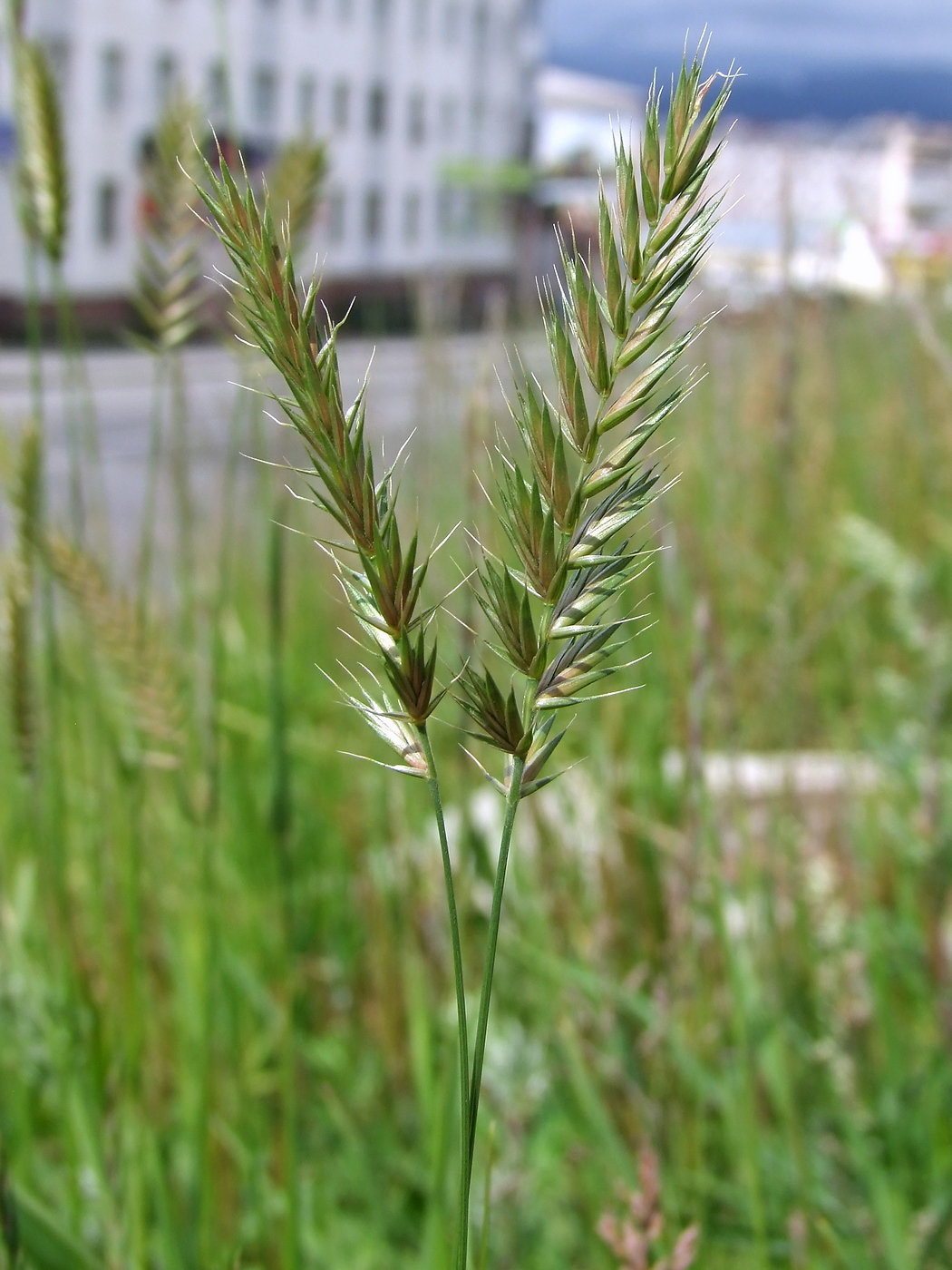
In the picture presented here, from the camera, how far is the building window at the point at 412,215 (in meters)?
30.7

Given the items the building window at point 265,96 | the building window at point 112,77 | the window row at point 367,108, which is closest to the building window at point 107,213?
the building window at point 112,77

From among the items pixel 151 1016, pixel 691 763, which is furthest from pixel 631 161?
pixel 151 1016

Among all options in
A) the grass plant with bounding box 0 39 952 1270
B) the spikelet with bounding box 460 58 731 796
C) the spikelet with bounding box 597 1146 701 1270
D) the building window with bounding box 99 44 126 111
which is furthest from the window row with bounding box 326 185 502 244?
the spikelet with bounding box 460 58 731 796

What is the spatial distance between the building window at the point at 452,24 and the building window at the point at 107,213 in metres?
11.2

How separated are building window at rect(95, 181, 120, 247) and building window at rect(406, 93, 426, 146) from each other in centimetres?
871

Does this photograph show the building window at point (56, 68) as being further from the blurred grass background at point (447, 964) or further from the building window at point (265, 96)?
the building window at point (265, 96)

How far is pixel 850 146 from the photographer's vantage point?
2.50 m

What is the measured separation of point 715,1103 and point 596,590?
871 mm

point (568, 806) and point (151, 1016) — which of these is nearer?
point (151, 1016)

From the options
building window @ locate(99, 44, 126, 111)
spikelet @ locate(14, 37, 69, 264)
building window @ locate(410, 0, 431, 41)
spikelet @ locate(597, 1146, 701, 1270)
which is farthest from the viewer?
building window @ locate(410, 0, 431, 41)

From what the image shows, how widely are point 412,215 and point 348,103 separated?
2777mm

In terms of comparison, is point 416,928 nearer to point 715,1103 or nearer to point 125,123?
point 715,1103

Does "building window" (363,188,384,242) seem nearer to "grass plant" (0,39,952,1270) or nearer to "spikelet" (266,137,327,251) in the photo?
"grass plant" (0,39,952,1270)

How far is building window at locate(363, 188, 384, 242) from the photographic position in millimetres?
29906
